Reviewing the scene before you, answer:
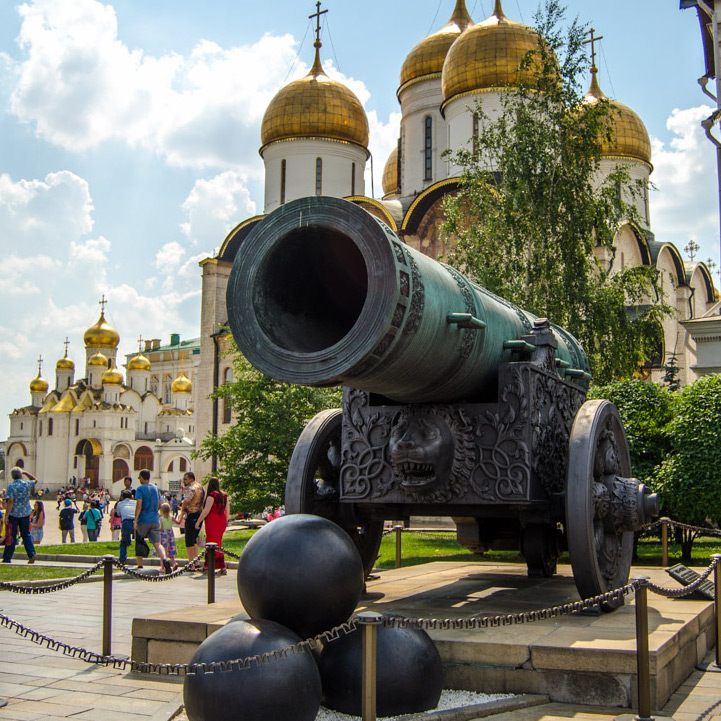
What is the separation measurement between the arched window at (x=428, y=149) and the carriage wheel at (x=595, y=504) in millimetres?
27988

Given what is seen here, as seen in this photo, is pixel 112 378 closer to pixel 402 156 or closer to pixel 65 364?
pixel 65 364

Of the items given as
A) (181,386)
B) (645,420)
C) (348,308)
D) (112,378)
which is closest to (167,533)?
(645,420)

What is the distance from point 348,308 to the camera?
4.69 m

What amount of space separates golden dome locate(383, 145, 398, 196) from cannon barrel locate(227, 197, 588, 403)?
3306cm

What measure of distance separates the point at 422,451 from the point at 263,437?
14561 mm

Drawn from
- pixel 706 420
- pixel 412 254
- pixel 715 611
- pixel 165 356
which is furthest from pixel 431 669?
pixel 165 356

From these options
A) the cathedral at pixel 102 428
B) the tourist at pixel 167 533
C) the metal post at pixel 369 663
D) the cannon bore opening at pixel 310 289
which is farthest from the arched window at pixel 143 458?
the metal post at pixel 369 663

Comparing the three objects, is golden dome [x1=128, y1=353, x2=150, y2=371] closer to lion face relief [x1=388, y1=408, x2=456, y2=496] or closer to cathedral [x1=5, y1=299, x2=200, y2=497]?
cathedral [x1=5, y1=299, x2=200, y2=497]

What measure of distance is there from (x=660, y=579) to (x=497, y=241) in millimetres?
9109

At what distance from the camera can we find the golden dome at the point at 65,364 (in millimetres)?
73000

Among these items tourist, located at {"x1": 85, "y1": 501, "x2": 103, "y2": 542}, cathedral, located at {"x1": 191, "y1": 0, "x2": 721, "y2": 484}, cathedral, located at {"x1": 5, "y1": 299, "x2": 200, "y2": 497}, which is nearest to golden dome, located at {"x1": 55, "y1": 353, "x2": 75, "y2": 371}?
cathedral, located at {"x1": 5, "y1": 299, "x2": 200, "y2": 497}

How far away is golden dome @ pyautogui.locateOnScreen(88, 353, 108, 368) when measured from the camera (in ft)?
A: 227

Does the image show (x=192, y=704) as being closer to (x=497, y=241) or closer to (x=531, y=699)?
(x=531, y=699)

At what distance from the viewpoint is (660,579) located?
750 cm
